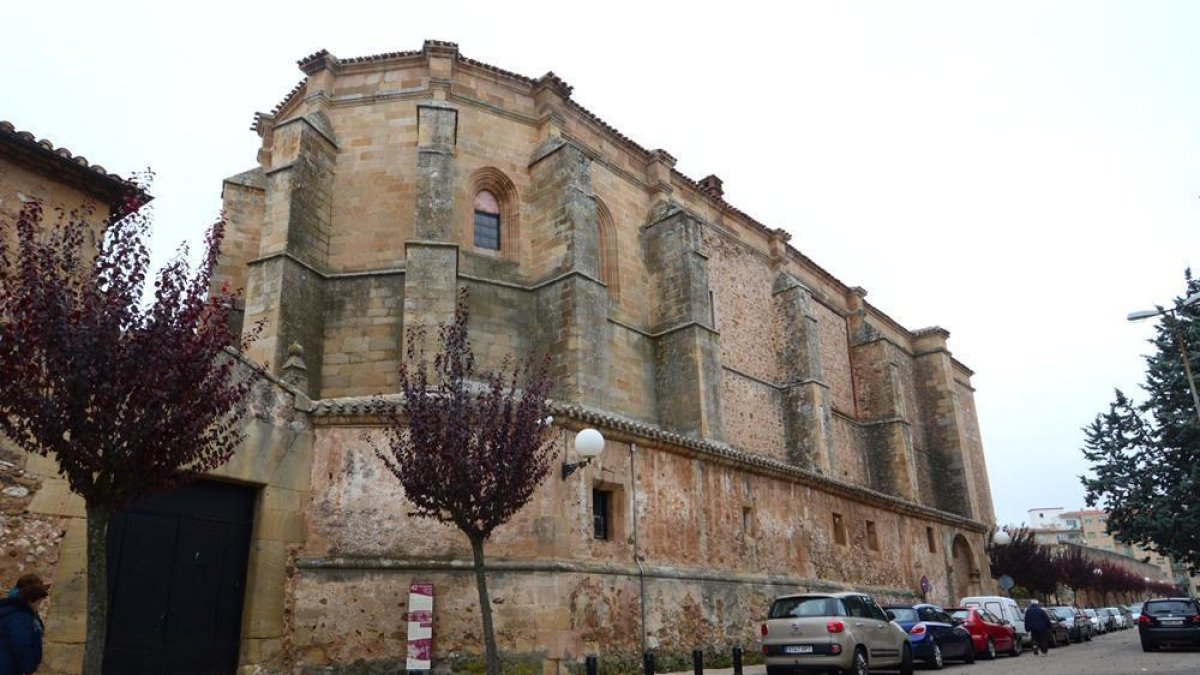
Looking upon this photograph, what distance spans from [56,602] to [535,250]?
43.4 feet

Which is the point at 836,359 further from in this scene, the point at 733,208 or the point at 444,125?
the point at 444,125

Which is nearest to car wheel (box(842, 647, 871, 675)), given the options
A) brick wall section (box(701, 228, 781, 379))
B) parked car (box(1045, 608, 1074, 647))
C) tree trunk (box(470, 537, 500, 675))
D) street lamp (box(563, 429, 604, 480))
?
street lamp (box(563, 429, 604, 480))

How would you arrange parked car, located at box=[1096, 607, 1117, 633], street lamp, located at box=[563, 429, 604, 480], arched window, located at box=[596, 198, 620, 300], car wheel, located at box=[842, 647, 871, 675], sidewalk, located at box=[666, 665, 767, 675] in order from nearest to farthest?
1. street lamp, located at box=[563, 429, 604, 480]
2. car wheel, located at box=[842, 647, 871, 675]
3. sidewalk, located at box=[666, 665, 767, 675]
4. arched window, located at box=[596, 198, 620, 300]
5. parked car, located at box=[1096, 607, 1117, 633]

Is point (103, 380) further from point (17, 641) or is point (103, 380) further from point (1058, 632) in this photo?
point (1058, 632)

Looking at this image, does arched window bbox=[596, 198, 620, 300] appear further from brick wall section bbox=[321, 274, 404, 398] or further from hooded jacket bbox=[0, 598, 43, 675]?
A: hooded jacket bbox=[0, 598, 43, 675]

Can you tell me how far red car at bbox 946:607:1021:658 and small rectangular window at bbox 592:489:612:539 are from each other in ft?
29.7

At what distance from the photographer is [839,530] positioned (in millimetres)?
17672

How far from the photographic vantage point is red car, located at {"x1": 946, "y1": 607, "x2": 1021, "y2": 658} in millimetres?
16938

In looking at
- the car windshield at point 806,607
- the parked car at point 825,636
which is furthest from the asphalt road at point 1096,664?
the car windshield at point 806,607

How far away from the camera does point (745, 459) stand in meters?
14.5

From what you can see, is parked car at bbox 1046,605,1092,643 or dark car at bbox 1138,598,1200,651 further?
parked car at bbox 1046,605,1092,643

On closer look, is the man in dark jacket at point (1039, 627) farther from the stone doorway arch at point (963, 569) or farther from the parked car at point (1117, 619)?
the parked car at point (1117, 619)

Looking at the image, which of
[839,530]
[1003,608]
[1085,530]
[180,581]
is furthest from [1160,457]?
[1085,530]

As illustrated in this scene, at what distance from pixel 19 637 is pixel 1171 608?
72.2ft
